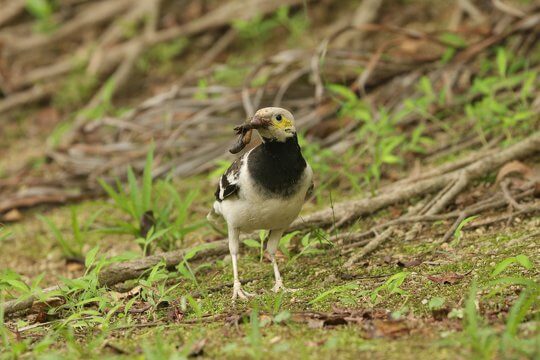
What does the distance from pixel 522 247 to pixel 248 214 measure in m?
1.63

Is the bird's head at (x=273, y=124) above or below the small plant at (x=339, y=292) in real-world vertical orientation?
above

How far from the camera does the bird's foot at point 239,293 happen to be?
438cm

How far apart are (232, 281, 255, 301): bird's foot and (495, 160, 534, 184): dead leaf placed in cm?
216

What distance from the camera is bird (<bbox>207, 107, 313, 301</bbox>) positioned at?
424 cm

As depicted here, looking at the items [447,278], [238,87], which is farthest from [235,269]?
[238,87]

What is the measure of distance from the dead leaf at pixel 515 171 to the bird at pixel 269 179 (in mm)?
1729

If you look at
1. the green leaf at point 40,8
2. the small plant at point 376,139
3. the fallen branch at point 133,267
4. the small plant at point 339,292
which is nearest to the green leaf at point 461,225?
the small plant at point 339,292

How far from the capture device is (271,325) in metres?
3.59

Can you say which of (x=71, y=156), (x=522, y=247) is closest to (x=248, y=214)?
(x=522, y=247)

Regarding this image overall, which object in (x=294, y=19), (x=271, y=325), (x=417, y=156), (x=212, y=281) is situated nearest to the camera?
(x=271, y=325)

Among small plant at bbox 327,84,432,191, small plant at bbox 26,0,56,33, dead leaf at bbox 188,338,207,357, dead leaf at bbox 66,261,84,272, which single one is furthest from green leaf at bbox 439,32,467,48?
small plant at bbox 26,0,56,33

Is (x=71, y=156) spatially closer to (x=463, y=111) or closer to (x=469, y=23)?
(x=463, y=111)

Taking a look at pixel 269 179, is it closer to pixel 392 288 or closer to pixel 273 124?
pixel 273 124

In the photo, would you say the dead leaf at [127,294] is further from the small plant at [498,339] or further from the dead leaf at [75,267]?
the small plant at [498,339]
